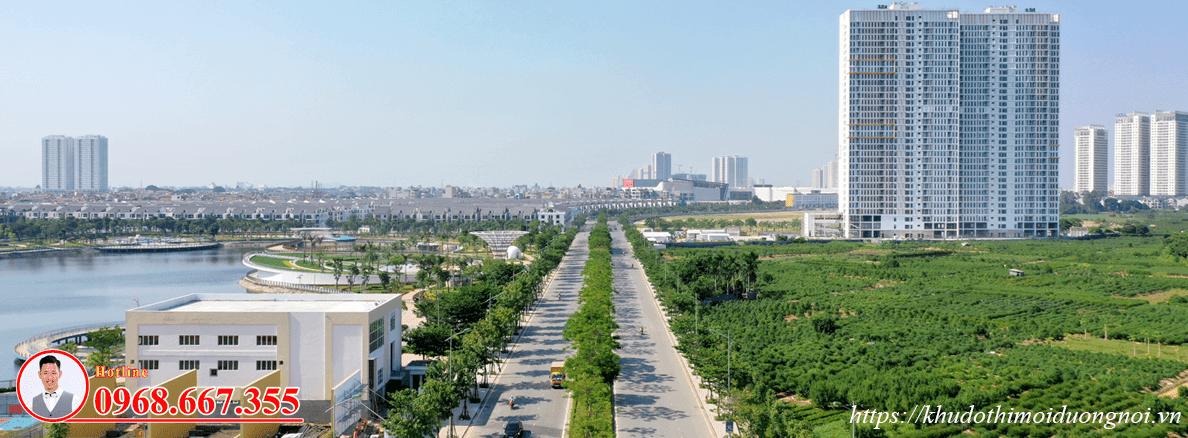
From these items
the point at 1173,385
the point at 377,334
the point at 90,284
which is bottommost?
the point at 1173,385

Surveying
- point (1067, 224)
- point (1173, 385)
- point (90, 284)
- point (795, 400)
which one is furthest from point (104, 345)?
point (1067, 224)

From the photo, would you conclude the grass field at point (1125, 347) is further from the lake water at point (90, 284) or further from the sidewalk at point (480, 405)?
the lake water at point (90, 284)

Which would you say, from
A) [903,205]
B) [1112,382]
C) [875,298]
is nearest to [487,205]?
[903,205]

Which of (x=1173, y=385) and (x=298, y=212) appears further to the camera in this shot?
(x=298, y=212)

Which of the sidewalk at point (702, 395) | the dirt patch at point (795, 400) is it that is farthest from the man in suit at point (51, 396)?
the dirt patch at point (795, 400)

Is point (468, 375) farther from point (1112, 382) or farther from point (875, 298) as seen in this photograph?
point (875, 298)

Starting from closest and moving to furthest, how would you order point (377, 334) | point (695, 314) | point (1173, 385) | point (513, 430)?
point (513, 430) → point (377, 334) → point (1173, 385) → point (695, 314)

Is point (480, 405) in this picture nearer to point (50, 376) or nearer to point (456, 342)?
point (456, 342)

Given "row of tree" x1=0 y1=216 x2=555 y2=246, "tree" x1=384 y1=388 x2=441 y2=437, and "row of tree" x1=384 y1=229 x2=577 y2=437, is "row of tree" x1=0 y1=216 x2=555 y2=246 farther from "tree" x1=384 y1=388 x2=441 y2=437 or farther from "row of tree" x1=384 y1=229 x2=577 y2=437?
"tree" x1=384 y1=388 x2=441 y2=437
